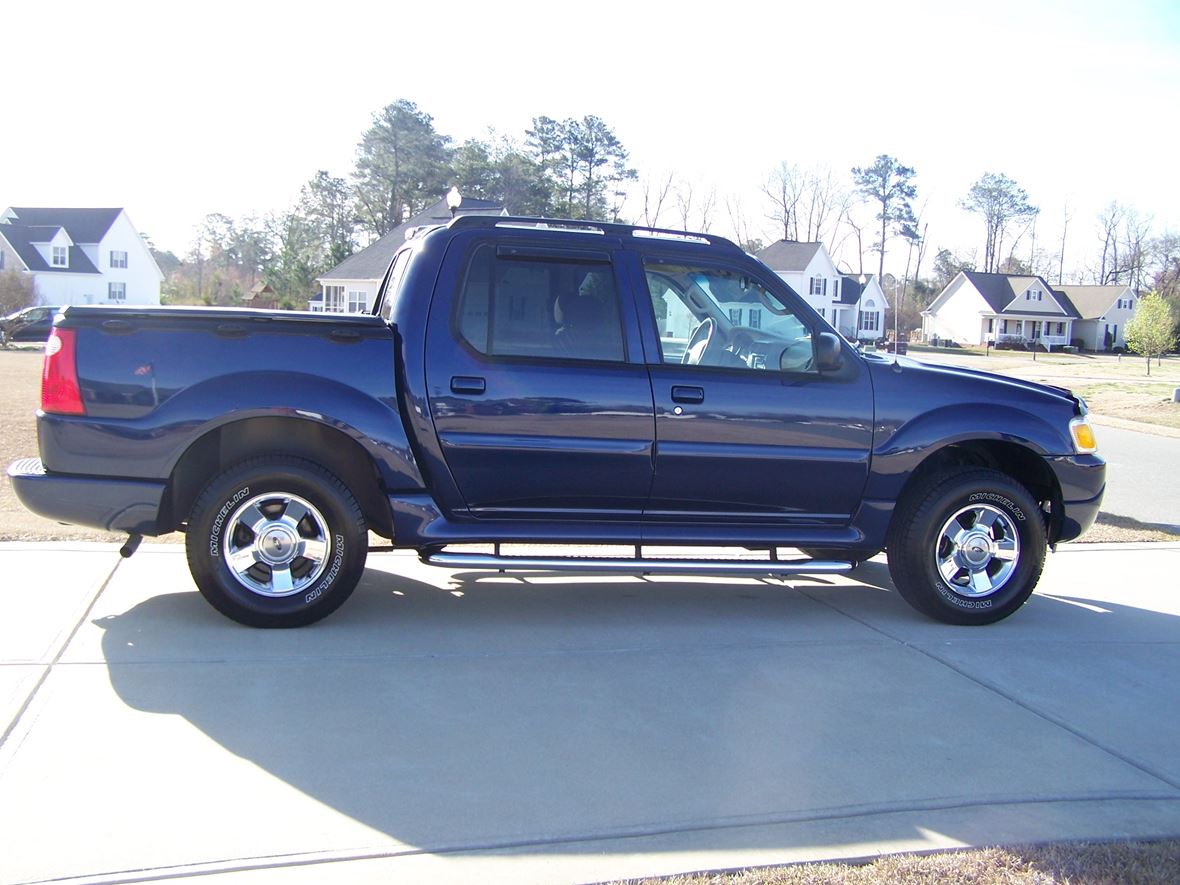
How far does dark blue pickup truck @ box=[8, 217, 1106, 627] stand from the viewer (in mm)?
5270

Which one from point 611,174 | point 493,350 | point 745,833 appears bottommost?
point 745,833

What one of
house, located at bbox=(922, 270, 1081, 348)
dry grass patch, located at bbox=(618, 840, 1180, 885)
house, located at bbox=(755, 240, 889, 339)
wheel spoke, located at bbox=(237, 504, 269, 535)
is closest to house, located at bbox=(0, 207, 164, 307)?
house, located at bbox=(755, 240, 889, 339)

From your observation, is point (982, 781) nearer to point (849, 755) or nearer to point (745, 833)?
point (849, 755)

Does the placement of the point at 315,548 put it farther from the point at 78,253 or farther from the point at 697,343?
the point at 78,253

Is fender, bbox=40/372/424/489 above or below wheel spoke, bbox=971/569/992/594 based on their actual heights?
above

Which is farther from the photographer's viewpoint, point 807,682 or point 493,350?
point 493,350

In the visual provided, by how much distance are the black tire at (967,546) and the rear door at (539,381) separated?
5.06ft

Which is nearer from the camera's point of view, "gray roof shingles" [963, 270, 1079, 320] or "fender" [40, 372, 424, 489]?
"fender" [40, 372, 424, 489]

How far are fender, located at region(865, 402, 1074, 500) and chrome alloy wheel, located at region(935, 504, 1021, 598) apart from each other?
1.31ft

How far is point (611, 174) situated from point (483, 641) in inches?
2405

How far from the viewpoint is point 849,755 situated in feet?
13.9

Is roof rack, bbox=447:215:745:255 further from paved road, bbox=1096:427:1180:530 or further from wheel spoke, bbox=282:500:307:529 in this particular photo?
paved road, bbox=1096:427:1180:530

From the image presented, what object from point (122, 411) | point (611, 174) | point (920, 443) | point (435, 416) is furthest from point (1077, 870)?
point (611, 174)

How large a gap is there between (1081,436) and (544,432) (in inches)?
121
